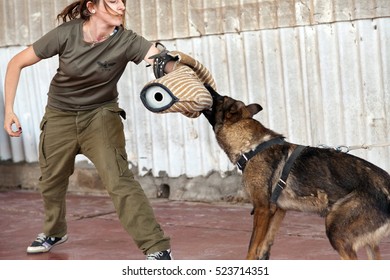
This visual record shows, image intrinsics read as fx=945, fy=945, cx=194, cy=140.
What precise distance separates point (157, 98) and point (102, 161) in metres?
0.83

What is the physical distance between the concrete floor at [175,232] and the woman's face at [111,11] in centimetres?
183

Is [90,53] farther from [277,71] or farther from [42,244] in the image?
[277,71]

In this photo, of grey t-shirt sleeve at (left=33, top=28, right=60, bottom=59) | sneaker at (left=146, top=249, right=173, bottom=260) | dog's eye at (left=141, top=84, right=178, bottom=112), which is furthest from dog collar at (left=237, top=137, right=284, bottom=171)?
Answer: grey t-shirt sleeve at (left=33, top=28, right=60, bottom=59)

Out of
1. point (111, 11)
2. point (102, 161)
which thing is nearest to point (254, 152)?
point (102, 161)

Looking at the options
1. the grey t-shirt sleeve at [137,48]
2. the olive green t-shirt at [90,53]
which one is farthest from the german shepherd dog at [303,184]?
the olive green t-shirt at [90,53]

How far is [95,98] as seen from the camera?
6.66 metres

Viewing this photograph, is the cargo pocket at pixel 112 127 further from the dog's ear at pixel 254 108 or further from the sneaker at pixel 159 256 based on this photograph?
the dog's ear at pixel 254 108

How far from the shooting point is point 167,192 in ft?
31.6

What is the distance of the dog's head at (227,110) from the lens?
6.40 m

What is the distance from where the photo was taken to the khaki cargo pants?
6504 mm

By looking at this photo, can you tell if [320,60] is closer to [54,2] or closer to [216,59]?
[216,59]

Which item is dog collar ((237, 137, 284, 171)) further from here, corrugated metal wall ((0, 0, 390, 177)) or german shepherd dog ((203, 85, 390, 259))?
corrugated metal wall ((0, 0, 390, 177))
